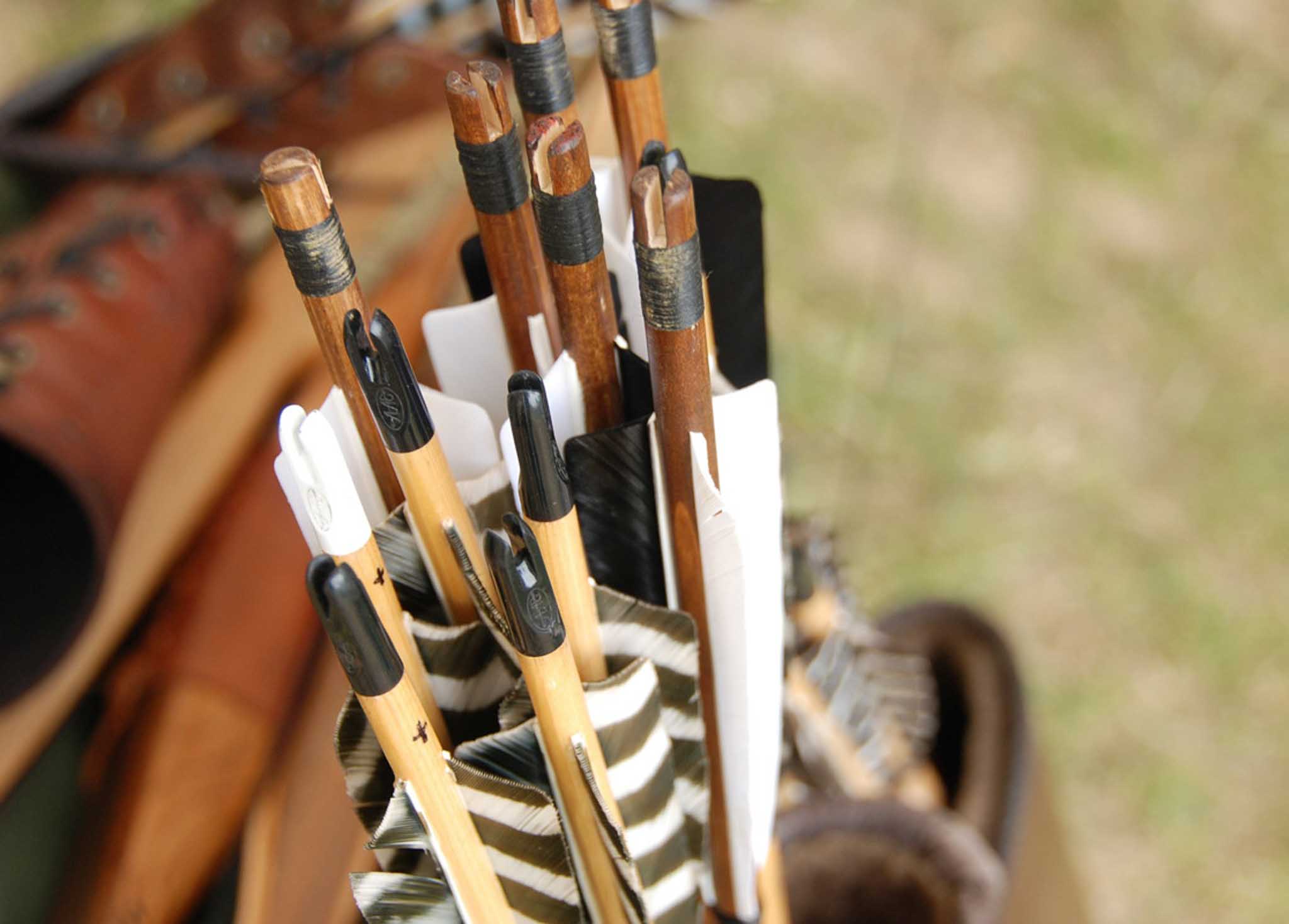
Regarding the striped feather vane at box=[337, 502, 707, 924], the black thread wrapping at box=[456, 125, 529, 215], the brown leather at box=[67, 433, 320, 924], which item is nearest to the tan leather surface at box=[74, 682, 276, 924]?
the brown leather at box=[67, 433, 320, 924]

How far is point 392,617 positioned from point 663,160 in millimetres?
109

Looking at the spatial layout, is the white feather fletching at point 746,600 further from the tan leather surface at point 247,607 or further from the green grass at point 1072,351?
the green grass at point 1072,351

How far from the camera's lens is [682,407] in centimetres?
22

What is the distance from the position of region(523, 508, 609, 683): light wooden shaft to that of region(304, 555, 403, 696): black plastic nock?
34mm

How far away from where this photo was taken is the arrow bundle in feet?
0.65

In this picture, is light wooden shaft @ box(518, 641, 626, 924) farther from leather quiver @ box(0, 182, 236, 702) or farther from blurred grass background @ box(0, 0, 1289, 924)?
blurred grass background @ box(0, 0, 1289, 924)

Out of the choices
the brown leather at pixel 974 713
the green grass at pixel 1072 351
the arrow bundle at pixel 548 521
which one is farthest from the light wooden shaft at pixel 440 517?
the green grass at pixel 1072 351

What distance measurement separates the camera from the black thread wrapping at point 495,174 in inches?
8.9

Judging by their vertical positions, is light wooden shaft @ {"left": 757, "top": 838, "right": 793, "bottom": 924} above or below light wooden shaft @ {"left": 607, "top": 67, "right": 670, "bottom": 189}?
below

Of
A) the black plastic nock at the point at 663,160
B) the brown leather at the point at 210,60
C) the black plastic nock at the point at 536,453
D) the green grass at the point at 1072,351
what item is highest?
the brown leather at the point at 210,60

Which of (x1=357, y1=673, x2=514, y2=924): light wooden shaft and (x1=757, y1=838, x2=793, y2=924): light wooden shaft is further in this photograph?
(x1=757, y1=838, x2=793, y2=924): light wooden shaft

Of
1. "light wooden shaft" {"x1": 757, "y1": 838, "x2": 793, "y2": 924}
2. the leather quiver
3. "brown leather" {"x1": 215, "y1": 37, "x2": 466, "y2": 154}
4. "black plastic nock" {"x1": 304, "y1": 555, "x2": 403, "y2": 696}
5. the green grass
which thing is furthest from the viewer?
the green grass

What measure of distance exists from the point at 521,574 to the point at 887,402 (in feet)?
3.56

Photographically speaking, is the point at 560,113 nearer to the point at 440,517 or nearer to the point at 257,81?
the point at 440,517
